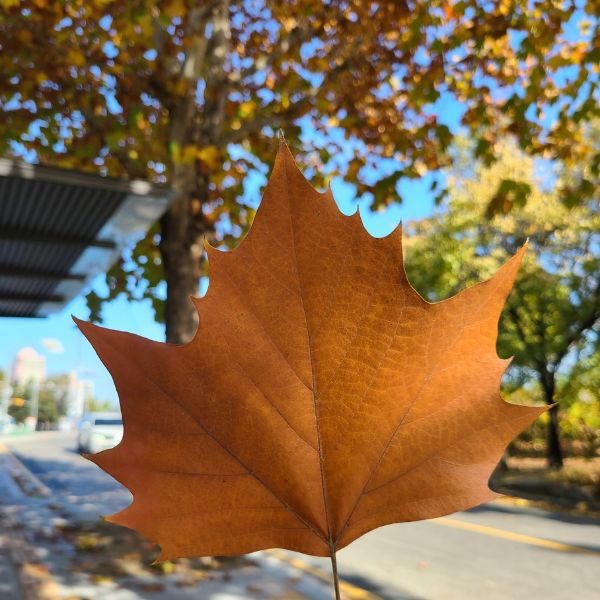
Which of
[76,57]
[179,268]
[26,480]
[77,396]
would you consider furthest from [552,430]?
[77,396]

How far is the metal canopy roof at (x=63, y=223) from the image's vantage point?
16.9 feet

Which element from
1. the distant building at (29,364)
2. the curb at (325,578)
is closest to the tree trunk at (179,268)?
the curb at (325,578)

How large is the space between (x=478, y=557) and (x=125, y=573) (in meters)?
4.94

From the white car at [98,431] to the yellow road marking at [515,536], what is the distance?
1178 cm

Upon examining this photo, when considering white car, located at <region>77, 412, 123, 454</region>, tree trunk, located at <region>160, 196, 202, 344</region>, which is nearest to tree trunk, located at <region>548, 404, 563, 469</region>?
white car, located at <region>77, 412, 123, 454</region>

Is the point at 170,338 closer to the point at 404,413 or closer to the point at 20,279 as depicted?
the point at 20,279

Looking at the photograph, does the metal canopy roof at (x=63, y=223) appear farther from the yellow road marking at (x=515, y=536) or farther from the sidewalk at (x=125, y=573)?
the yellow road marking at (x=515, y=536)

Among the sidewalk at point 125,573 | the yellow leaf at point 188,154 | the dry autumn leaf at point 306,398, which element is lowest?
the sidewalk at point 125,573

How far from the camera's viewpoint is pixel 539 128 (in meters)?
7.62

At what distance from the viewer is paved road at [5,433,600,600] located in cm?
682

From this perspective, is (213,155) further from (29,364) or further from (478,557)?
(29,364)

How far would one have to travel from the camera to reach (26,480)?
625 inches

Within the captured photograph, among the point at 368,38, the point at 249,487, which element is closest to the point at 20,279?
the point at 368,38

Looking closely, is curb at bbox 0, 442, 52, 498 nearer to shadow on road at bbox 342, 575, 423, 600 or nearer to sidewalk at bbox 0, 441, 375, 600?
sidewalk at bbox 0, 441, 375, 600
